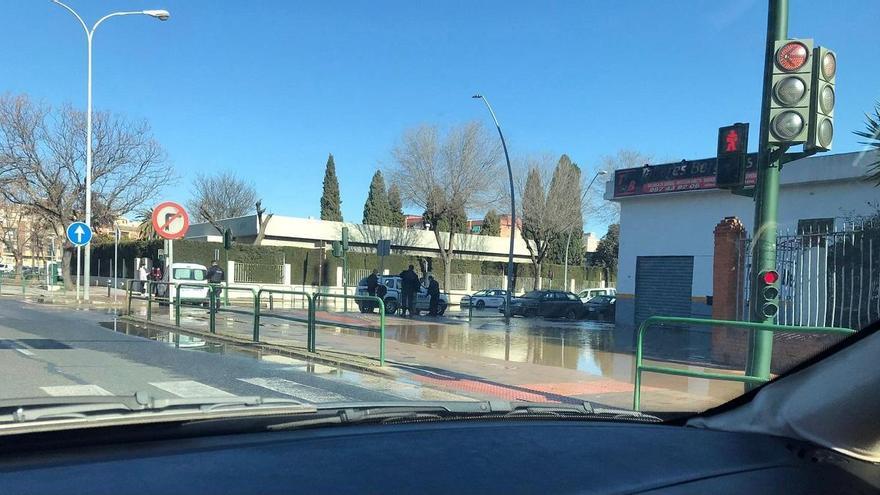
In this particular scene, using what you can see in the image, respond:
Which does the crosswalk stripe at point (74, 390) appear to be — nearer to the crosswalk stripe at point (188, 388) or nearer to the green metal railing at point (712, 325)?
the crosswalk stripe at point (188, 388)

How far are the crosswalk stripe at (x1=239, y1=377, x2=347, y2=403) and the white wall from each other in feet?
39.8

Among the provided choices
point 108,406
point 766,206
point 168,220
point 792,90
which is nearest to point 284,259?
point 168,220

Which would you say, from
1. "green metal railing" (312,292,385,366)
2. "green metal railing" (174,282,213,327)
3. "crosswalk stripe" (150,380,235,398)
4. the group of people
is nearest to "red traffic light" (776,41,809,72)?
"green metal railing" (312,292,385,366)

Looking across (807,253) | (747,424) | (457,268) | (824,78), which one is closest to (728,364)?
(807,253)

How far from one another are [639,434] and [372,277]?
22.1 meters

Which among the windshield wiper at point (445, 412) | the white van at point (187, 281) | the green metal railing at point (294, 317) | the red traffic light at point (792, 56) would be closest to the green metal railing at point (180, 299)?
the white van at point (187, 281)

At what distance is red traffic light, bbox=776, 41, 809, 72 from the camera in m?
7.39

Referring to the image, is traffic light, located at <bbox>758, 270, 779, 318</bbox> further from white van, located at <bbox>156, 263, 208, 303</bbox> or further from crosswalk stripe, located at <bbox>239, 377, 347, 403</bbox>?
white van, located at <bbox>156, 263, 208, 303</bbox>

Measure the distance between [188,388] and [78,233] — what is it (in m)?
16.4

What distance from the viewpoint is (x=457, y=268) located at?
4928 cm

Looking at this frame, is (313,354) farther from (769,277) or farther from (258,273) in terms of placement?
(258,273)

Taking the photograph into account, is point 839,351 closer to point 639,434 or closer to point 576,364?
point 639,434

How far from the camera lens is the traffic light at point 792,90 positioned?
741cm

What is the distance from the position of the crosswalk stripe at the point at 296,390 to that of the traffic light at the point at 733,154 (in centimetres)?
506
